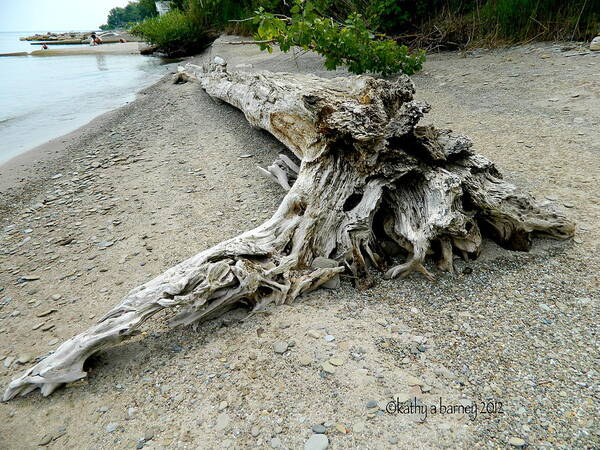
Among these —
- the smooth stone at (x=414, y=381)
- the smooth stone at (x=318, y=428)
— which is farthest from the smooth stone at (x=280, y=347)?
the smooth stone at (x=414, y=381)

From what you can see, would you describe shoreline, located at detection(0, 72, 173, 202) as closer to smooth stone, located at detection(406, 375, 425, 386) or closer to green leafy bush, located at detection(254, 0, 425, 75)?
green leafy bush, located at detection(254, 0, 425, 75)

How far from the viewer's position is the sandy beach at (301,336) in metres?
1.78

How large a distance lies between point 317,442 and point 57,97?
12.5 m

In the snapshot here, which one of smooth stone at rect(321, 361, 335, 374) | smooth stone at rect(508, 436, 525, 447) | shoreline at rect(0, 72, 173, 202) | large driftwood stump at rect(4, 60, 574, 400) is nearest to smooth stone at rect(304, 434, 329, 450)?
smooth stone at rect(321, 361, 335, 374)

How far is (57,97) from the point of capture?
36.8 feet

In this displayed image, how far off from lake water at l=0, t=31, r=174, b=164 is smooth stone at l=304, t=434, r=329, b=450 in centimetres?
694

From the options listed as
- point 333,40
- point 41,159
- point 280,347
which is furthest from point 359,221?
point 41,159

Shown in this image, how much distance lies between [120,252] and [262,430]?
222cm

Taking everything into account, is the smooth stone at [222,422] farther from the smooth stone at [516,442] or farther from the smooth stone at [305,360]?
the smooth stone at [516,442]

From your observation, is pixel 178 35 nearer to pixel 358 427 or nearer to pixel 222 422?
pixel 222 422

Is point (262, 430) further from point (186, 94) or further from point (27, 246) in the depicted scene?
→ point (186, 94)

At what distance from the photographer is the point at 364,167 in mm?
2898

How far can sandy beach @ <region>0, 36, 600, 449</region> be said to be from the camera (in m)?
1.78

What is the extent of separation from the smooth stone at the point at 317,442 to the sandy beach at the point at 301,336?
29 millimetres
